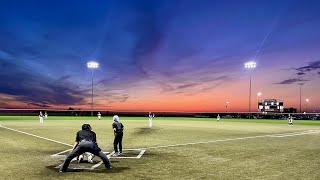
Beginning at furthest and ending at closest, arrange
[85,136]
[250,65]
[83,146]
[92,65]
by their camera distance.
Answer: [250,65] → [92,65] → [85,136] → [83,146]

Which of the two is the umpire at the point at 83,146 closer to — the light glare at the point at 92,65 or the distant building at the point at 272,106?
the light glare at the point at 92,65

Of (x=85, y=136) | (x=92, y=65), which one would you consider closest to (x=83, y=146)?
(x=85, y=136)

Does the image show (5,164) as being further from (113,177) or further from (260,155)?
(260,155)

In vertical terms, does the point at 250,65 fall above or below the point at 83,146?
above

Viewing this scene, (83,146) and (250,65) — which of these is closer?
(83,146)

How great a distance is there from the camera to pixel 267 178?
8.55 metres

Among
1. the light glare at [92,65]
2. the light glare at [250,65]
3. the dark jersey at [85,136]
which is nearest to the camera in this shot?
the dark jersey at [85,136]

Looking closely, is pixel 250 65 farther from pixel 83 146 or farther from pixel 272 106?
pixel 83 146

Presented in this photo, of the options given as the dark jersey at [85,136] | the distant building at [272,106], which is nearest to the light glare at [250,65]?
the distant building at [272,106]

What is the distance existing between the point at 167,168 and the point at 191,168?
753 millimetres

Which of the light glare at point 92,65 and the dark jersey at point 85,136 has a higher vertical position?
the light glare at point 92,65

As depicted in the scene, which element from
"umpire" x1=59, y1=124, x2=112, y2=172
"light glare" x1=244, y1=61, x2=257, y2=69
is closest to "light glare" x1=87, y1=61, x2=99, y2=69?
"light glare" x1=244, y1=61, x2=257, y2=69

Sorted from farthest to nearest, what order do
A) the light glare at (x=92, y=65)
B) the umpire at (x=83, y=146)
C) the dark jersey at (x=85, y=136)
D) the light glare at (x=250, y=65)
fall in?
the light glare at (x=250, y=65) → the light glare at (x=92, y=65) → the dark jersey at (x=85, y=136) → the umpire at (x=83, y=146)

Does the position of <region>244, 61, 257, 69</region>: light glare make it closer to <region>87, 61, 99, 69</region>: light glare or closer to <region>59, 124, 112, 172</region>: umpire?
<region>87, 61, 99, 69</region>: light glare
